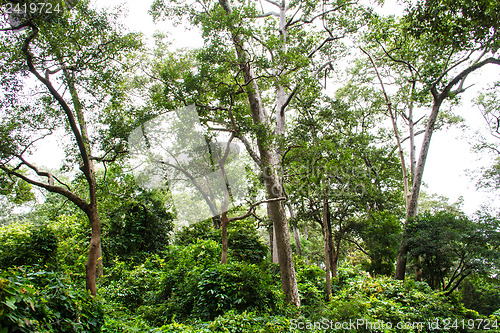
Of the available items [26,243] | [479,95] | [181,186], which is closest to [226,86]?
[26,243]

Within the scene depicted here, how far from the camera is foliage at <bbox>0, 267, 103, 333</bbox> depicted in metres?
1.67

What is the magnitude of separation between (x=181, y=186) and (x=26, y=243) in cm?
1071

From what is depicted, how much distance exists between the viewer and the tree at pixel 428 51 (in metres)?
3.96

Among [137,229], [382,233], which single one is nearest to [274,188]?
[382,233]

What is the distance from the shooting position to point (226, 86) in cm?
689

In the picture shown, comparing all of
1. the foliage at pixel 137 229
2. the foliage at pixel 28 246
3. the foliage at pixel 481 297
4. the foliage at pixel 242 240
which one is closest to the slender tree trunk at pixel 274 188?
the foliage at pixel 242 240

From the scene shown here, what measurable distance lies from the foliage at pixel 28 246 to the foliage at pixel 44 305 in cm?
519

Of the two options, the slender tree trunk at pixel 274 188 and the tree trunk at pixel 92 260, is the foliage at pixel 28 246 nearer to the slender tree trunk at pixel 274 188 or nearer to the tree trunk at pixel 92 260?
the tree trunk at pixel 92 260

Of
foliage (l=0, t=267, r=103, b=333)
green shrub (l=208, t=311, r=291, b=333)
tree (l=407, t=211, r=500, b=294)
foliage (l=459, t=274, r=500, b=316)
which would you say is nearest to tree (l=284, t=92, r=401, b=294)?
tree (l=407, t=211, r=500, b=294)

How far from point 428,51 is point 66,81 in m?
10.5

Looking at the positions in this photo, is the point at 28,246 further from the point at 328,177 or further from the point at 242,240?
the point at 328,177

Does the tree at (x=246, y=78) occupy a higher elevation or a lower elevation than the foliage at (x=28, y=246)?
higher

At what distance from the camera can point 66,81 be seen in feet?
20.8

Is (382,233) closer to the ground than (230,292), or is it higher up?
higher up
